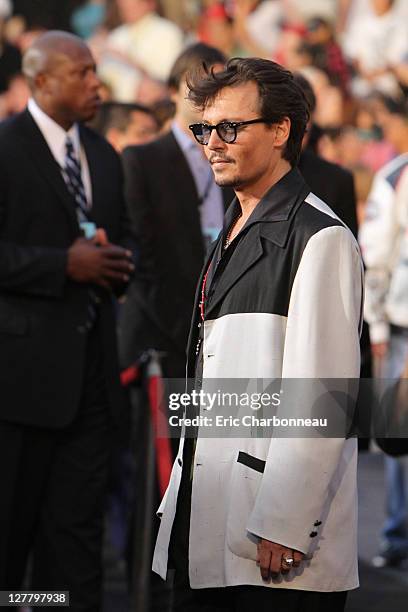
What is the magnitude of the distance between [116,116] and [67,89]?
142 inches

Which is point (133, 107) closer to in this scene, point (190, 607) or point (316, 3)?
point (316, 3)

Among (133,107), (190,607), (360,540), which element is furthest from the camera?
(133,107)

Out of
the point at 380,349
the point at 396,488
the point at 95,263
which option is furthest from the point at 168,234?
the point at 396,488

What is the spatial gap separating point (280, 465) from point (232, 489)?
185 mm

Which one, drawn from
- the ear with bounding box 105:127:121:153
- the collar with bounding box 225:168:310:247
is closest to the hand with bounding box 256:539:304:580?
the collar with bounding box 225:168:310:247

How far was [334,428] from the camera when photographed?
10.8 feet

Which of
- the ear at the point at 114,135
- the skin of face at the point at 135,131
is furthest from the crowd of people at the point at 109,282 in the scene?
the ear at the point at 114,135

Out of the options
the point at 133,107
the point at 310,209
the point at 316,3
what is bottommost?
the point at 310,209

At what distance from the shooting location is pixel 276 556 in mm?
3258

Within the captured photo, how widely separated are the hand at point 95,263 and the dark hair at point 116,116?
3.74m

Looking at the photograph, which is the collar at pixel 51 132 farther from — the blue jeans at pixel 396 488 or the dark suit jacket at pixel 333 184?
the blue jeans at pixel 396 488

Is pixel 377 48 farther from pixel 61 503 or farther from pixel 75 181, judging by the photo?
pixel 61 503

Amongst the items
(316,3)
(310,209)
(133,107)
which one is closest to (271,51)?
(316,3)

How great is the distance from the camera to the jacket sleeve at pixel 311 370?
3236 mm
